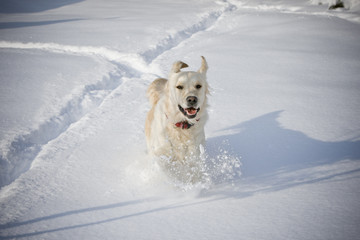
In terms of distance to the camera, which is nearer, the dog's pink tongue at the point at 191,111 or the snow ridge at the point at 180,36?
the dog's pink tongue at the point at 191,111

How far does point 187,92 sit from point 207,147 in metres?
1.00

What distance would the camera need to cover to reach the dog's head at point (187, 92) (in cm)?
231

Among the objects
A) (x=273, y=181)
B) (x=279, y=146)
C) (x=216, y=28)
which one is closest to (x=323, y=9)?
(x=216, y=28)

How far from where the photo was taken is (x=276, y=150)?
2.81 m

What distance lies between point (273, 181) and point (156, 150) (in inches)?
48.9

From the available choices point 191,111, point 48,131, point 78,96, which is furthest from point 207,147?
point 78,96

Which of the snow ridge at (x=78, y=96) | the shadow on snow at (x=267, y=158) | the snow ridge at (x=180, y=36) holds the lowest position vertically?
the shadow on snow at (x=267, y=158)

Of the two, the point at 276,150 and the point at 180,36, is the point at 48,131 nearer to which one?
the point at 276,150

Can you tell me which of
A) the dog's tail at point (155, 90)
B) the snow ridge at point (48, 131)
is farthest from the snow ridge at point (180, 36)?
the dog's tail at point (155, 90)

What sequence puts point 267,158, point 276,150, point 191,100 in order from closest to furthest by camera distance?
point 191,100 < point 267,158 < point 276,150

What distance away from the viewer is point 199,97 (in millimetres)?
2404

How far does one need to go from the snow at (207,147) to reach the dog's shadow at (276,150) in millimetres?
18

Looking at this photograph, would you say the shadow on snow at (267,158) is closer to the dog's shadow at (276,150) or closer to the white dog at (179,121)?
the dog's shadow at (276,150)

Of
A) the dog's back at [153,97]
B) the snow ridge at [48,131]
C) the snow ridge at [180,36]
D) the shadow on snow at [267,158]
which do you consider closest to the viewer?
the shadow on snow at [267,158]
